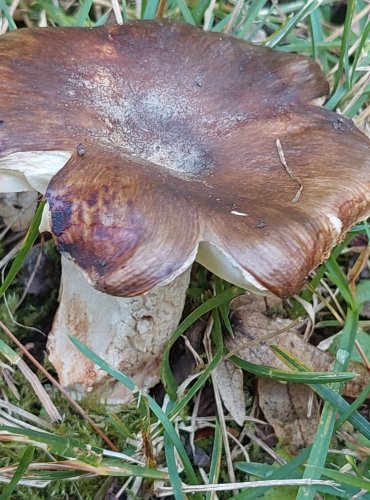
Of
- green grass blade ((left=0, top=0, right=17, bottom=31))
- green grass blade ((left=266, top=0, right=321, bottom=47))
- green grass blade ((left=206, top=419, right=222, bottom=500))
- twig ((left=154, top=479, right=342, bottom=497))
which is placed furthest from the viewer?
green grass blade ((left=266, top=0, right=321, bottom=47))

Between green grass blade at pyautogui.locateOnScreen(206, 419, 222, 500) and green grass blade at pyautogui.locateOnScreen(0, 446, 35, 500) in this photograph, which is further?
green grass blade at pyautogui.locateOnScreen(206, 419, 222, 500)

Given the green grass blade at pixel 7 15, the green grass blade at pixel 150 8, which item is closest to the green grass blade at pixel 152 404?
the green grass blade at pixel 7 15

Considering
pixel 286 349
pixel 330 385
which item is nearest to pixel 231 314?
pixel 286 349

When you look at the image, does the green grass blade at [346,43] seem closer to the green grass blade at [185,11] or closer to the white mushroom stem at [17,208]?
the green grass blade at [185,11]

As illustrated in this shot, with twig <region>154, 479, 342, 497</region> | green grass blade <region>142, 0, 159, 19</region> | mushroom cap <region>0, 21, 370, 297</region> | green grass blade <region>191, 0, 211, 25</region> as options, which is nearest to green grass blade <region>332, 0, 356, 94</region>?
mushroom cap <region>0, 21, 370, 297</region>

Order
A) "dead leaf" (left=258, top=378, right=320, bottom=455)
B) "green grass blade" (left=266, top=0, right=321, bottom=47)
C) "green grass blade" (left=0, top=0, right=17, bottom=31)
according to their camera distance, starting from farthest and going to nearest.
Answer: "green grass blade" (left=266, top=0, right=321, bottom=47)
"green grass blade" (left=0, top=0, right=17, bottom=31)
"dead leaf" (left=258, top=378, right=320, bottom=455)

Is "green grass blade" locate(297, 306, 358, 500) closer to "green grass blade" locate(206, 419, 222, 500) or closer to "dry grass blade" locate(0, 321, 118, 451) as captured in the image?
"green grass blade" locate(206, 419, 222, 500)

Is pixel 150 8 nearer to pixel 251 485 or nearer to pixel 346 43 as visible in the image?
pixel 346 43
